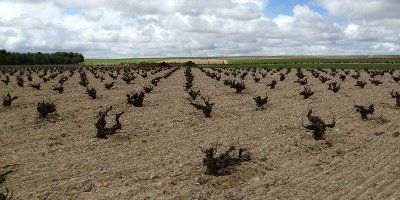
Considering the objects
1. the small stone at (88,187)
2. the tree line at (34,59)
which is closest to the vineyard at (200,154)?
the small stone at (88,187)

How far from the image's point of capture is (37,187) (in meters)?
7.05

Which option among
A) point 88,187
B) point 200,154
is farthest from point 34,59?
point 88,187

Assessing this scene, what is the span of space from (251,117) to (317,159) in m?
5.31

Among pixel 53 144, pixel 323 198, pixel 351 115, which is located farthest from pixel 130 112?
pixel 323 198

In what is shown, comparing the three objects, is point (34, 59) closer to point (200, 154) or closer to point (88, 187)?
point (200, 154)

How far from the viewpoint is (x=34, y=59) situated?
351ft

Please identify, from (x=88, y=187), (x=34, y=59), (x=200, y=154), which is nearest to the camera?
(x=88, y=187)

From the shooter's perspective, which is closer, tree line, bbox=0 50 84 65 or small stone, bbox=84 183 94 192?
small stone, bbox=84 183 94 192

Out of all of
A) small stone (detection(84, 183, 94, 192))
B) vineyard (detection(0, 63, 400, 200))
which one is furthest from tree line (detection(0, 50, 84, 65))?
small stone (detection(84, 183, 94, 192))

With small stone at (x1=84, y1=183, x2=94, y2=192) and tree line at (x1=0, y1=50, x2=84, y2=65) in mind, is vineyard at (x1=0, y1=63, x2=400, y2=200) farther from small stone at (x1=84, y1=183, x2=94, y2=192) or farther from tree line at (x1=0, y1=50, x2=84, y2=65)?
tree line at (x1=0, y1=50, x2=84, y2=65)

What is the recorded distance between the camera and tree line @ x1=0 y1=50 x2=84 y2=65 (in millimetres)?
100375

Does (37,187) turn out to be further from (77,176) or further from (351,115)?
(351,115)

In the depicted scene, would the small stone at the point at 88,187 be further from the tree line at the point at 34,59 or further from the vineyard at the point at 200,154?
the tree line at the point at 34,59

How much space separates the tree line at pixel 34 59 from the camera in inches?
3952
